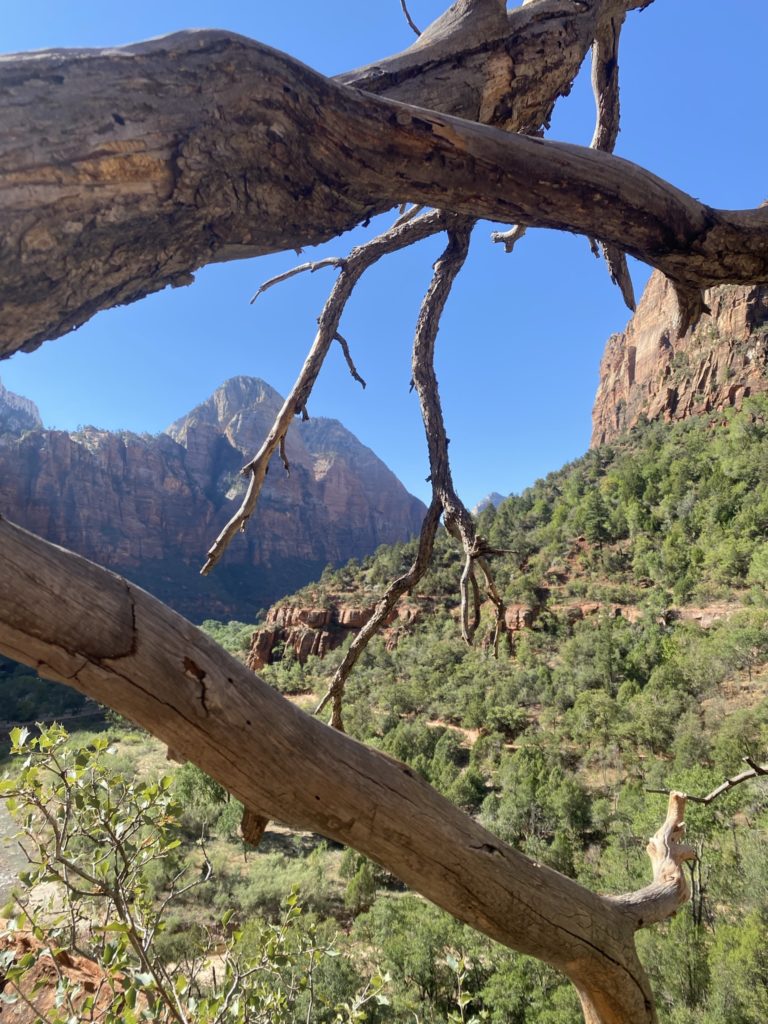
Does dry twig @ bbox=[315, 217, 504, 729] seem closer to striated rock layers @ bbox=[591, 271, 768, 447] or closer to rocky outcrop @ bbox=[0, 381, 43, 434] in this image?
striated rock layers @ bbox=[591, 271, 768, 447]

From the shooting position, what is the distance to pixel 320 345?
1614mm

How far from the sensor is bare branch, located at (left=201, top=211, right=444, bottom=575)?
1.50 metres

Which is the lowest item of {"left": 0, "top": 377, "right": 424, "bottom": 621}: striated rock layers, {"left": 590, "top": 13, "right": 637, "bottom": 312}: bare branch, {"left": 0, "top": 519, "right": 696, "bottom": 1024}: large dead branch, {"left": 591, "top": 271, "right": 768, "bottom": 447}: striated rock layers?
{"left": 0, "top": 519, "right": 696, "bottom": 1024}: large dead branch

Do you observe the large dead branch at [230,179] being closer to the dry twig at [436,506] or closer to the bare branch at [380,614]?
the dry twig at [436,506]

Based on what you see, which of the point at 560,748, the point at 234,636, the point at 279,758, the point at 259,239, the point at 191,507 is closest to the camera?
the point at 279,758

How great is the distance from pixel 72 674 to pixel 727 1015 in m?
12.1

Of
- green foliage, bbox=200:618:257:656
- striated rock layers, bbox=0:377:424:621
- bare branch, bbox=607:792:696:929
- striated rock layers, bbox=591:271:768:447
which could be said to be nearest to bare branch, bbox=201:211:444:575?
bare branch, bbox=607:792:696:929

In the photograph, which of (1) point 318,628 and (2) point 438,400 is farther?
(1) point 318,628

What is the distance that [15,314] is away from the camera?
3.39 ft

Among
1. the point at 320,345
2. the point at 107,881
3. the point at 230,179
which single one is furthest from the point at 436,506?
the point at 107,881

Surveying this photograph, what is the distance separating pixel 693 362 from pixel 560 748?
1579 inches

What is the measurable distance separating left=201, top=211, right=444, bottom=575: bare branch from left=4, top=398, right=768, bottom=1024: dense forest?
634mm

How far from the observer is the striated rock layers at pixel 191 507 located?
7088cm

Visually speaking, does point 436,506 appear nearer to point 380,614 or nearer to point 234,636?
point 380,614
